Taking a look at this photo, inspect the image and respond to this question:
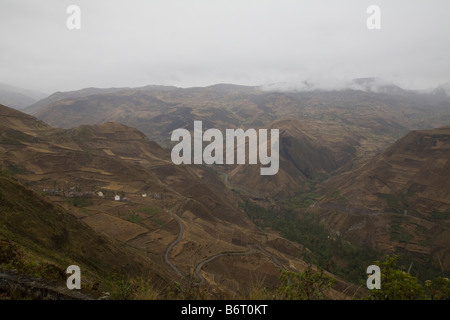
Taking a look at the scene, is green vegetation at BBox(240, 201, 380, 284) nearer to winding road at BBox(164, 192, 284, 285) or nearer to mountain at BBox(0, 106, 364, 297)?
mountain at BBox(0, 106, 364, 297)

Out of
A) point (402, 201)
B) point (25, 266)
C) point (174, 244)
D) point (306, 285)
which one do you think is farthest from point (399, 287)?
point (402, 201)

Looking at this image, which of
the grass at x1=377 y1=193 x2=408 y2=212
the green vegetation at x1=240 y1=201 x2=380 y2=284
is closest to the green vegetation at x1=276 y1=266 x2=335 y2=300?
the green vegetation at x1=240 y1=201 x2=380 y2=284

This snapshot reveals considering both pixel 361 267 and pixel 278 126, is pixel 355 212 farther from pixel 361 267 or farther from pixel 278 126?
pixel 278 126

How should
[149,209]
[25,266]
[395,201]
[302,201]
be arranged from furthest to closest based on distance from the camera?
[302,201]
[395,201]
[149,209]
[25,266]

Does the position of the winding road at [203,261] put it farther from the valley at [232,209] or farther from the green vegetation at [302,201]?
the green vegetation at [302,201]

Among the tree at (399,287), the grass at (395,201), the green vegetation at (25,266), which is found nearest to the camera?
the tree at (399,287)

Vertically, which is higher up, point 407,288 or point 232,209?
point 407,288

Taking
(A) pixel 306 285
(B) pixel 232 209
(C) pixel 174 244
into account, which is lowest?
(B) pixel 232 209

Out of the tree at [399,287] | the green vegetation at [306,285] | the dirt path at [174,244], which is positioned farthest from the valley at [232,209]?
the tree at [399,287]

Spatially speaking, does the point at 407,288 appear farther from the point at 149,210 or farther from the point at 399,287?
the point at 149,210
